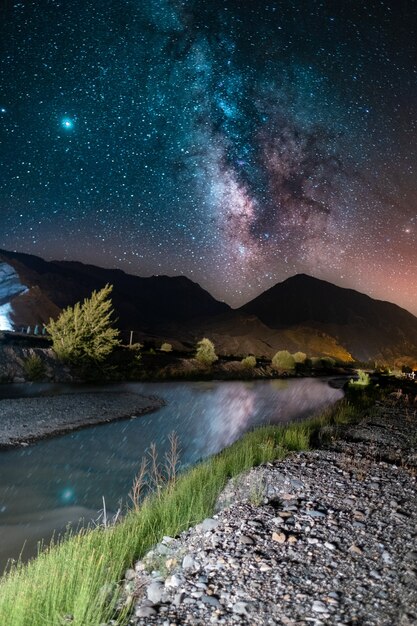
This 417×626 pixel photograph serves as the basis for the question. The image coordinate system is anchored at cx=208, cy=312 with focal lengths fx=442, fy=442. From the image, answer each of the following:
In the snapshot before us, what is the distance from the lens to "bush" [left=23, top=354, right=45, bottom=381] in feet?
71.3

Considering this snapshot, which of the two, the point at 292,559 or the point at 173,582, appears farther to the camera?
the point at 292,559

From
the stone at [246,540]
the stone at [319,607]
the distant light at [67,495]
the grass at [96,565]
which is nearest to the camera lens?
the stone at [319,607]

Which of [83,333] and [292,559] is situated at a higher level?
[83,333]

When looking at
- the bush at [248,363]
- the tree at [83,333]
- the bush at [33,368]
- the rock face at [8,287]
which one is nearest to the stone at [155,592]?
the bush at [33,368]

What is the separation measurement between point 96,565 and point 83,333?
21.2 m

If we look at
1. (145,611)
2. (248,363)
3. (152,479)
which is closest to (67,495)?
(152,479)

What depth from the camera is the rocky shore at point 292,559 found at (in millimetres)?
3516

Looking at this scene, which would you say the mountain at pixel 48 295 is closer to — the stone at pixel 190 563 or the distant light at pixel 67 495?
the distant light at pixel 67 495

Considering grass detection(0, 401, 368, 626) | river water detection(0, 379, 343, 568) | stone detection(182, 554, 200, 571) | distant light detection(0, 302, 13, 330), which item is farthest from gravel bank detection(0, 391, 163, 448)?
distant light detection(0, 302, 13, 330)

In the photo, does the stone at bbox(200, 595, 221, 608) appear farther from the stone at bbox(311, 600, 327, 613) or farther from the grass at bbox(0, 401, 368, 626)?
the stone at bbox(311, 600, 327, 613)

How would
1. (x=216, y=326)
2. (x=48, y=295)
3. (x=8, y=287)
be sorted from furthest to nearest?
(x=216, y=326)
(x=48, y=295)
(x=8, y=287)

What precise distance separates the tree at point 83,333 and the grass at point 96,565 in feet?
59.6

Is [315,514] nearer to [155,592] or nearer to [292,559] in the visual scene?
[292,559]

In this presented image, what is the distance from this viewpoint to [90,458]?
421 inches
